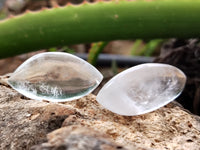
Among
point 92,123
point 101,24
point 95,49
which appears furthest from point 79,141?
point 95,49

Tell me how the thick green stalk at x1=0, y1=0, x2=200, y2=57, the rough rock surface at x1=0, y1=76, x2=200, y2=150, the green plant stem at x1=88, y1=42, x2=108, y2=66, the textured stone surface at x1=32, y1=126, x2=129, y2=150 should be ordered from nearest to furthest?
the textured stone surface at x1=32, y1=126, x2=129, y2=150 → the rough rock surface at x1=0, y1=76, x2=200, y2=150 → the thick green stalk at x1=0, y1=0, x2=200, y2=57 → the green plant stem at x1=88, y1=42, x2=108, y2=66

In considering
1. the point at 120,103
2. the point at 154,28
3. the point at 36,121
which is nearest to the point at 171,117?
the point at 120,103

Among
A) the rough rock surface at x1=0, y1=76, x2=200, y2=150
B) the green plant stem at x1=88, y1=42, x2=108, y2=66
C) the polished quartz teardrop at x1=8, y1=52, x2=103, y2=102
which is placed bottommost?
the green plant stem at x1=88, y1=42, x2=108, y2=66

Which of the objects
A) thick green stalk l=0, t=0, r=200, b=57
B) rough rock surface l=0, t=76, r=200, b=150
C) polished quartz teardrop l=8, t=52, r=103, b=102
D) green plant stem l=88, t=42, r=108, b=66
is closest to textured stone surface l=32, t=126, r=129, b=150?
rough rock surface l=0, t=76, r=200, b=150

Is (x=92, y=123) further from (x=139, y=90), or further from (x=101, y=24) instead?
(x=101, y=24)

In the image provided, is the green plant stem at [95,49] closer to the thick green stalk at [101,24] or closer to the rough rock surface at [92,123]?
the thick green stalk at [101,24]

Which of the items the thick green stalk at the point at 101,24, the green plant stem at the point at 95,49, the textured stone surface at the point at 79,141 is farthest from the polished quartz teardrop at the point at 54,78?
the green plant stem at the point at 95,49

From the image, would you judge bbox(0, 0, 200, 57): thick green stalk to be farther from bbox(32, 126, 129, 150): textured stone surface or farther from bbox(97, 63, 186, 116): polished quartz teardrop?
bbox(32, 126, 129, 150): textured stone surface
